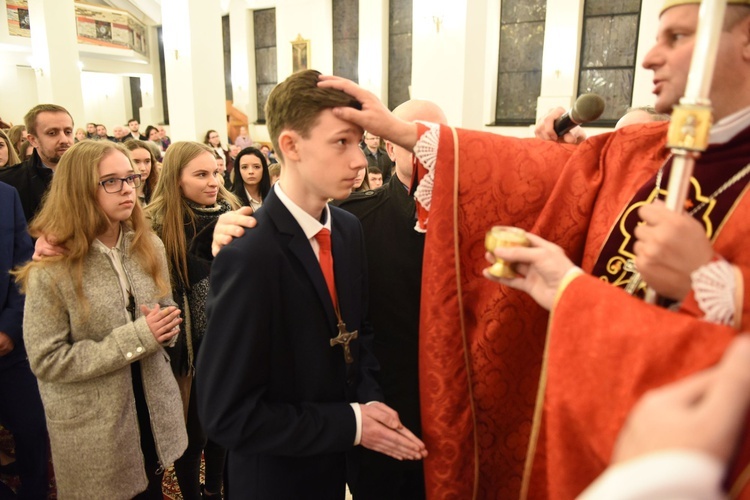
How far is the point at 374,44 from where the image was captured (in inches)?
554

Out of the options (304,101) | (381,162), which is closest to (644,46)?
(381,162)

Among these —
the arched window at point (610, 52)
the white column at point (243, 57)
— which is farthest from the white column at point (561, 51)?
the white column at point (243, 57)

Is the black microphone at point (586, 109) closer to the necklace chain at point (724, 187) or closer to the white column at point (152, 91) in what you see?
the necklace chain at point (724, 187)

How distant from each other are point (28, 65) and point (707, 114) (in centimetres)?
2182

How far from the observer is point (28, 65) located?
706 inches

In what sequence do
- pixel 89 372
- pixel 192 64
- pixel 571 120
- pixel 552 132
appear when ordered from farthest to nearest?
1. pixel 192 64
2. pixel 89 372
3. pixel 552 132
4. pixel 571 120

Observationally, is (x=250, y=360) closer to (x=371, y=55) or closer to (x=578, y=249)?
(x=578, y=249)

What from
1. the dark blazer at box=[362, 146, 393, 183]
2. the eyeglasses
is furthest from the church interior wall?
the eyeglasses

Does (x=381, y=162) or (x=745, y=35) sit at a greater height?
(x=745, y=35)

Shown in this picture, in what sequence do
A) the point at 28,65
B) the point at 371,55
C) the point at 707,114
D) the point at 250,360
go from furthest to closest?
the point at 28,65 < the point at 371,55 < the point at 250,360 < the point at 707,114

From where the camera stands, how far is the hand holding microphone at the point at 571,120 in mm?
1574

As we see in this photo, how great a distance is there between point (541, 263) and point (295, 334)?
27.0 inches

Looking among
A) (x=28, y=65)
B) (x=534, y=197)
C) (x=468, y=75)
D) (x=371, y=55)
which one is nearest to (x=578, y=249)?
(x=534, y=197)

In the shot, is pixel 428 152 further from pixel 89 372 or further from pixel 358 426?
pixel 89 372
